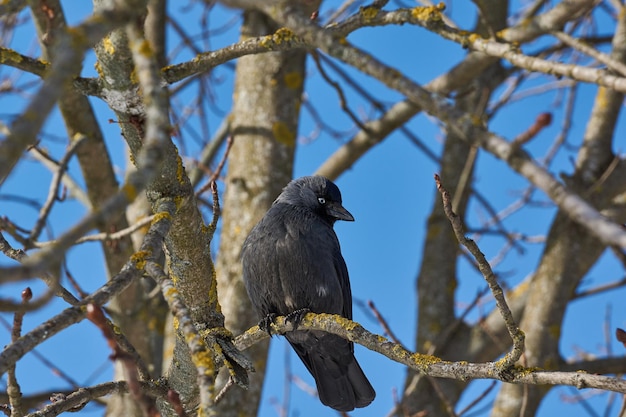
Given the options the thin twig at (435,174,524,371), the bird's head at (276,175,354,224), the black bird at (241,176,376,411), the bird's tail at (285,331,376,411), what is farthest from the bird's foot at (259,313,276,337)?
the thin twig at (435,174,524,371)

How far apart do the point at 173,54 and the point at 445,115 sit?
5643 mm

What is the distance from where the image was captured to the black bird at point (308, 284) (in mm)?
4195

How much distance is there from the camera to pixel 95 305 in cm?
176

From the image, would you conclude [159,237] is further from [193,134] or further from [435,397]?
[193,134]

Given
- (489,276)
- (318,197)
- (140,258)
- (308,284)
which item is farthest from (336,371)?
(140,258)

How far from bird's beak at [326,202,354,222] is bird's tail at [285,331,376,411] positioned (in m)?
0.81

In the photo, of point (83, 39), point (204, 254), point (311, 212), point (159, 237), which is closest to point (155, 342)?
point (311, 212)

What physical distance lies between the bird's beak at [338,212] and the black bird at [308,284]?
0.02m

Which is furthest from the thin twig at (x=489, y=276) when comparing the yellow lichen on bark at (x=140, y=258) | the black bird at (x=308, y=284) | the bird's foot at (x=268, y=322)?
the black bird at (x=308, y=284)

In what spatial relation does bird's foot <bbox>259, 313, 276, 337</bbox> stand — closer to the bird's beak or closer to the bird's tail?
the bird's tail

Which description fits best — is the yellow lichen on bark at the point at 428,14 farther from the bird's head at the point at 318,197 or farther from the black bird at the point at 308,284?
the bird's head at the point at 318,197

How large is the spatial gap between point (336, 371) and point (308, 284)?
671mm

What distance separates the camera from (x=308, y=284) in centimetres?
421

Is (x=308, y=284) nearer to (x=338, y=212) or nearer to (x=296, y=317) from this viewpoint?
(x=296, y=317)
